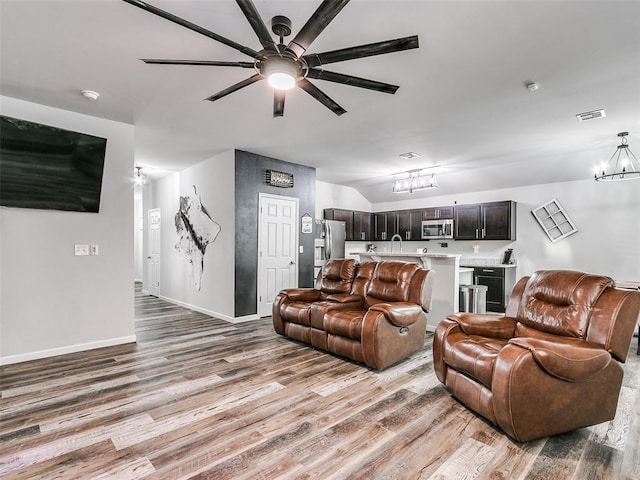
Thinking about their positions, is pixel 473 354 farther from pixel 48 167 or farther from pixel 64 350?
pixel 48 167

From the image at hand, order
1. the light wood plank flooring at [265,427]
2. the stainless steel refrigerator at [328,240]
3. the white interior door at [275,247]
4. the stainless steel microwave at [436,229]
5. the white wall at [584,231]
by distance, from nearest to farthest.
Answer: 1. the light wood plank flooring at [265,427]
2. the white wall at [584,231]
3. the white interior door at [275,247]
4. the stainless steel refrigerator at [328,240]
5. the stainless steel microwave at [436,229]

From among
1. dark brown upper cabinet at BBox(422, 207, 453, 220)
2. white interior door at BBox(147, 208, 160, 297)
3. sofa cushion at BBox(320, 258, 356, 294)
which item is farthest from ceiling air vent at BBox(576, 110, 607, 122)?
white interior door at BBox(147, 208, 160, 297)

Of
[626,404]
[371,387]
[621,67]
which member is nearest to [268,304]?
[371,387]

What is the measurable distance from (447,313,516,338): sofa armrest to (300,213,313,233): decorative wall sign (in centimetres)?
373

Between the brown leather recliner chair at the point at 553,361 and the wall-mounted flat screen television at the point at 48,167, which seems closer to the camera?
the brown leather recliner chair at the point at 553,361

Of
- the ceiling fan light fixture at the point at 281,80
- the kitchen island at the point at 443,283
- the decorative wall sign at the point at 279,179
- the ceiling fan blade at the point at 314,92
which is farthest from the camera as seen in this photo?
the decorative wall sign at the point at 279,179

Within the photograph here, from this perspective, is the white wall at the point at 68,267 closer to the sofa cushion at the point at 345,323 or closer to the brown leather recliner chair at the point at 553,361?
the sofa cushion at the point at 345,323

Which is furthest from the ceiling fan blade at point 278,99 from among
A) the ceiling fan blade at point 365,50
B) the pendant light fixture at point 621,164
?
the pendant light fixture at point 621,164

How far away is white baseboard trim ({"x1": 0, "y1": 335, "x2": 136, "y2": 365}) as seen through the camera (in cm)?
347

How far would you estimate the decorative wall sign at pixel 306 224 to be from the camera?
6.17 m

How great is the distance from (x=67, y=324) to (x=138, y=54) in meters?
3.05

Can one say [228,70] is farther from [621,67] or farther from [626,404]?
[626,404]

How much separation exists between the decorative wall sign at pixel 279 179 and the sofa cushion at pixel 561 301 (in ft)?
13.5

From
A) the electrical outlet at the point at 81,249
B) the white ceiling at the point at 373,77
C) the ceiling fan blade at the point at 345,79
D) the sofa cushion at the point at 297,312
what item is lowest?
the sofa cushion at the point at 297,312
